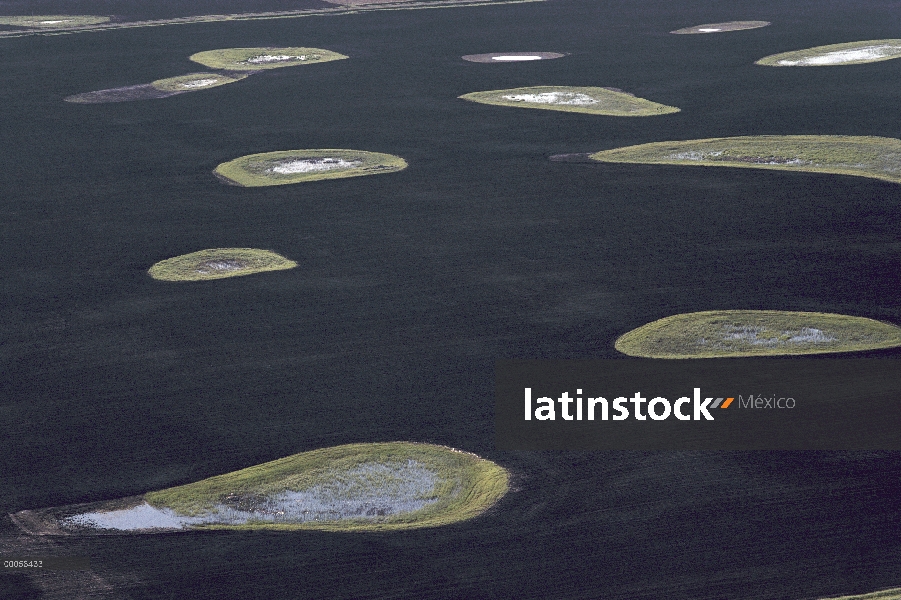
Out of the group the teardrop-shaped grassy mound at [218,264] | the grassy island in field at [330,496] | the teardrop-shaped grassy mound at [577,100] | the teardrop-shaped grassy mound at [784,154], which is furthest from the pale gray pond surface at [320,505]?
the teardrop-shaped grassy mound at [577,100]

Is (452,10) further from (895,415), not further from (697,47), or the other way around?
(895,415)

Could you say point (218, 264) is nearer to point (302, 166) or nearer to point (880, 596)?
point (302, 166)

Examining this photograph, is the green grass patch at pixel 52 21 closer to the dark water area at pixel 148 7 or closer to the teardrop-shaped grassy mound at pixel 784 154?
the dark water area at pixel 148 7

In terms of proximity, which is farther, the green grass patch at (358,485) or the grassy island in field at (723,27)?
the grassy island in field at (723,27)

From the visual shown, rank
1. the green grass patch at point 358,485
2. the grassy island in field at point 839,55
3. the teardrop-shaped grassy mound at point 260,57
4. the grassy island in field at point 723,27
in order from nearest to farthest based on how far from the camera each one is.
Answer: the green grass patch at point 358,485 → the grassy island in field at point 839,55 → the teardrop-shaped grassy mound at point 260,57 → the grassy island in field at point 723,27

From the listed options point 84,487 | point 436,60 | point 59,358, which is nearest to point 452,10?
point 436,60

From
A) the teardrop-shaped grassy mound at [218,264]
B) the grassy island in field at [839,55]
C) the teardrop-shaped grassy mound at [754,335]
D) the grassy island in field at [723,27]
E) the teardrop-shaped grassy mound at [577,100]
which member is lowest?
the teardrop-shaped grassy mound at [754,335]

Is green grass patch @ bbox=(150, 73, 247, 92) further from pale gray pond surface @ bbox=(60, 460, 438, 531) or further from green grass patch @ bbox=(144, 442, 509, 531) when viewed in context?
pale gray pond surface @ bbox=(60, 460, 438, 531)
